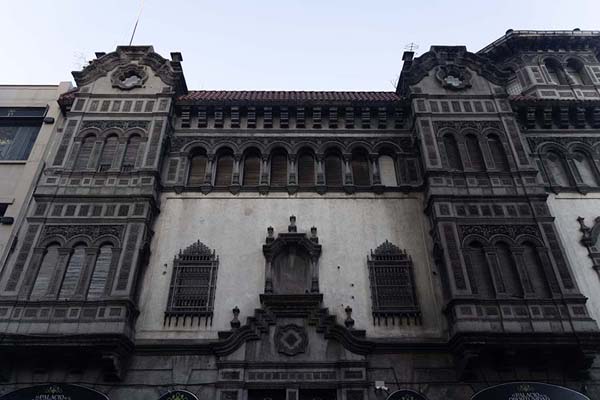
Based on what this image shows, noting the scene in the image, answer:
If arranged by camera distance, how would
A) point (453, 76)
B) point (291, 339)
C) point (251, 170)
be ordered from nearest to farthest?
point (291, 339), point (251, 170), point (453, 76)

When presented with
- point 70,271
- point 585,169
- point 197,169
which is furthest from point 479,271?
point 70,271

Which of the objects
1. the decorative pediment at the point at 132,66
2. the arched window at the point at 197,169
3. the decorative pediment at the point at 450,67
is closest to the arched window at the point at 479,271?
the decorative pediment at the point at 450,67

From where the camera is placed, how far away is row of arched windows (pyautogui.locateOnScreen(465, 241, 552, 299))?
48.2ft

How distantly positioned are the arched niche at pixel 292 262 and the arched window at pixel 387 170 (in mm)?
3730

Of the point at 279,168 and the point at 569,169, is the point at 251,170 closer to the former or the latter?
the point at 279,168

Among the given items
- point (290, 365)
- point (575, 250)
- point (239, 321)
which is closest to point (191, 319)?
point (239, 321)

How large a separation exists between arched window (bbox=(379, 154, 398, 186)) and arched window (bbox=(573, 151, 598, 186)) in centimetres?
708

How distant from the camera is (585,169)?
18.9m

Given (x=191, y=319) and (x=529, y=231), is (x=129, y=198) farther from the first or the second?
(x=529, y=231)

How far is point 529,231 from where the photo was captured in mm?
15852

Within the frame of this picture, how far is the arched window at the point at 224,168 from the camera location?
1844 cm

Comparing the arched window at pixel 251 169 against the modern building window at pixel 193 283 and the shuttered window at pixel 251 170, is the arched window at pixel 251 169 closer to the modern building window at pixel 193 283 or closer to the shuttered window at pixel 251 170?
the shuttered window at pixel 251 170

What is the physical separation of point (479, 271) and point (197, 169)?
35.6 ft

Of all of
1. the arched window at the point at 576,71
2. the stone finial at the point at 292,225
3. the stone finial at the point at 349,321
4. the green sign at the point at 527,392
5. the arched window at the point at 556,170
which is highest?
the arched window at the point at 576,71
